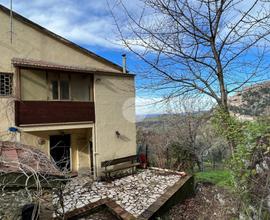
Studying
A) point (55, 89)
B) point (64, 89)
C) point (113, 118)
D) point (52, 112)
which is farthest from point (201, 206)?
point (55, 89)

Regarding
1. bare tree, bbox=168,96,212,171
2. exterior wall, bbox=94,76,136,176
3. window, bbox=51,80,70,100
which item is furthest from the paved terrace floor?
window, bbox=51,80,70,100

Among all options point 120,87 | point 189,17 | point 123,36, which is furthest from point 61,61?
point 189,17

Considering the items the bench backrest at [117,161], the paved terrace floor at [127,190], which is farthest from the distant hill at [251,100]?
the bench backrest at [117,161]

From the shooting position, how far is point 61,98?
1346 cm

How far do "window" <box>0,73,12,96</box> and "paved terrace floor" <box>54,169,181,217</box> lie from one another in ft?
18.4

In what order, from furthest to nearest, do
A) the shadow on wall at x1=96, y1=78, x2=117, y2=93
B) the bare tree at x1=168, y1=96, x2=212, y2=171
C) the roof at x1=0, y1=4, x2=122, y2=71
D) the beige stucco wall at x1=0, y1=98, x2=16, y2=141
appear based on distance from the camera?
1. the bare tree at x1=168, y1=96, x2=212, y2=171
2. the shadow on wall at x1=96, y1=78, x2=117, y2=93
3. the roof at x1=0, y1=4, x2=122, y2=71
4. the beige stucco wall at x1=0, y1=98, x2=16, y2=141

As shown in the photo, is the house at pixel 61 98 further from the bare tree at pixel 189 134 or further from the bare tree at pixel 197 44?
the bare tree at pixel 197 44

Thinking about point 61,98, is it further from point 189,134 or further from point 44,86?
point 189,134

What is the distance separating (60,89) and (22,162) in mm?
9585

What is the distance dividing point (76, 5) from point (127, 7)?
3.97 metres

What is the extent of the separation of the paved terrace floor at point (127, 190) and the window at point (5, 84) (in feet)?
18.4

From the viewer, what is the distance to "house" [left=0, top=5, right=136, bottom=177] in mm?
11531

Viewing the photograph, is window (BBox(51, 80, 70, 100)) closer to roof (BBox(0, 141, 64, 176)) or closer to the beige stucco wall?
the beige stucco wall

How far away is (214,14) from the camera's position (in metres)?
5.50
